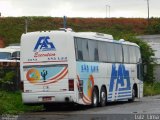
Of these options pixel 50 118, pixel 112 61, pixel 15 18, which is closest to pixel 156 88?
pixel 112 61

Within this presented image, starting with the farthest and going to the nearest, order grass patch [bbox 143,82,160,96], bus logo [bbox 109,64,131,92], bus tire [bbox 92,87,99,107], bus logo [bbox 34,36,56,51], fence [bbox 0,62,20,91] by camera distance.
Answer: grass patch [bbox 143,82,160,96]
bus logo [bbox 109,64,131,92]
fence [bbox 0,62,20,91]
bus tire [bbox 92,87,99,107]
bus logo [bbox 34,36,56,51]

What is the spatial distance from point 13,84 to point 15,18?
214 feet

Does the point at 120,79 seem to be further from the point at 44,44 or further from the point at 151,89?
the point at 151,89

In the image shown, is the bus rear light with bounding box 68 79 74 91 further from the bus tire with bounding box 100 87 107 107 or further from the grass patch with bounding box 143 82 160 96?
the grass patch with bounding box 143 82 160 96

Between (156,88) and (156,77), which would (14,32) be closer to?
(156,77)

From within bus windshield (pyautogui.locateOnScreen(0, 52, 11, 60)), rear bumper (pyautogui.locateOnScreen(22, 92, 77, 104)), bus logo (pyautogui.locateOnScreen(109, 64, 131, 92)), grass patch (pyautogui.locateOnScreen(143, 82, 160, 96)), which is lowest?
grass patch (pyautogui.locateOnScreen(143, 82, 160, 96))

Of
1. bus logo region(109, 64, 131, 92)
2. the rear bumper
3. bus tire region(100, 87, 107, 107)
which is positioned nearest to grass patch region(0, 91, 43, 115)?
the rear bumper

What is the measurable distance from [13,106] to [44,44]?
2827 millimetres

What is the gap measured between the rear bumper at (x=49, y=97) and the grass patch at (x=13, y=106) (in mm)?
556

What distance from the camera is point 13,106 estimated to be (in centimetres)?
2434

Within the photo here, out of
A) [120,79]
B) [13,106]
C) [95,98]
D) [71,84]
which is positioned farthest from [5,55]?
[71,84]

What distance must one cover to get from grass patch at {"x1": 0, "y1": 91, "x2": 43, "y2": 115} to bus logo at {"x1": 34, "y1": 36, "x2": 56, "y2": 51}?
249cm

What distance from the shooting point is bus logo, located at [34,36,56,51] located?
2428 cm

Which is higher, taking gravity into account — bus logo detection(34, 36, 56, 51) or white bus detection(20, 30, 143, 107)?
bus logo detection(34, 36, 56, 51)
